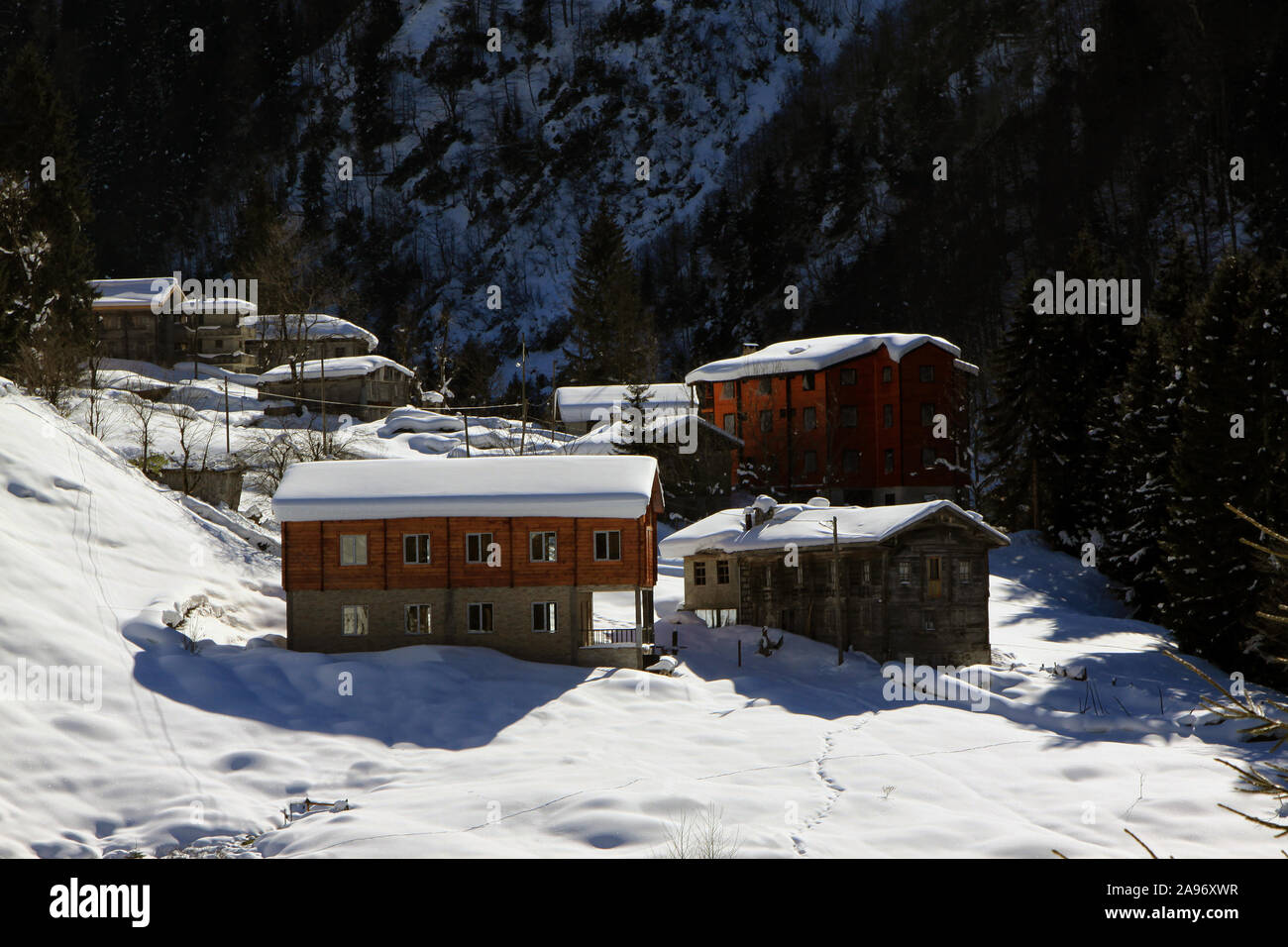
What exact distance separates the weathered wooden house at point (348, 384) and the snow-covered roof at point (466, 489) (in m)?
37.5

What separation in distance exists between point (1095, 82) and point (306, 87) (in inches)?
4196

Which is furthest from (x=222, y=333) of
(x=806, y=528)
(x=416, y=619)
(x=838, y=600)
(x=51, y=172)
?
A: (x=838, y=600)

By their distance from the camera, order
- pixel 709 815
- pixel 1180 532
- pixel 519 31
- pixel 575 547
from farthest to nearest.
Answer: pixel 519 31, pixel 1180 532, pixel 575 547, pixel 709 815

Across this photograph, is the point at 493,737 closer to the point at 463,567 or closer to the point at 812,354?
the point at 463,567

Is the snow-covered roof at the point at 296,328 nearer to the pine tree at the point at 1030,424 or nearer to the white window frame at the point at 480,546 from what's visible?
the pine tree at the point at 1030,424

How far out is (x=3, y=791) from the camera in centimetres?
2319

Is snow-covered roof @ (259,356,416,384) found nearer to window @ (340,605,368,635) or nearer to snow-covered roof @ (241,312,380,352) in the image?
snow-covered roof @ (241,312,380,352)

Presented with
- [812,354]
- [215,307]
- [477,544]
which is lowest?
[477,544]

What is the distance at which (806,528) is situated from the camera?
43938mm

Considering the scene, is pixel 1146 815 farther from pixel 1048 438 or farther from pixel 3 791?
pixel 1048 438

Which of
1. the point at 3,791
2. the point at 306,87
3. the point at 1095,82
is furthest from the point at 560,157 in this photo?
the point at 3,791

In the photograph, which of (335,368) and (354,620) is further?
(335,368)

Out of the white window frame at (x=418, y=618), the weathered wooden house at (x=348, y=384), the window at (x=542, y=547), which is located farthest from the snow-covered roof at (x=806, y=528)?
the weathered wooden house at (x=348, y=384)

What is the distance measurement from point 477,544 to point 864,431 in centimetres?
3378
